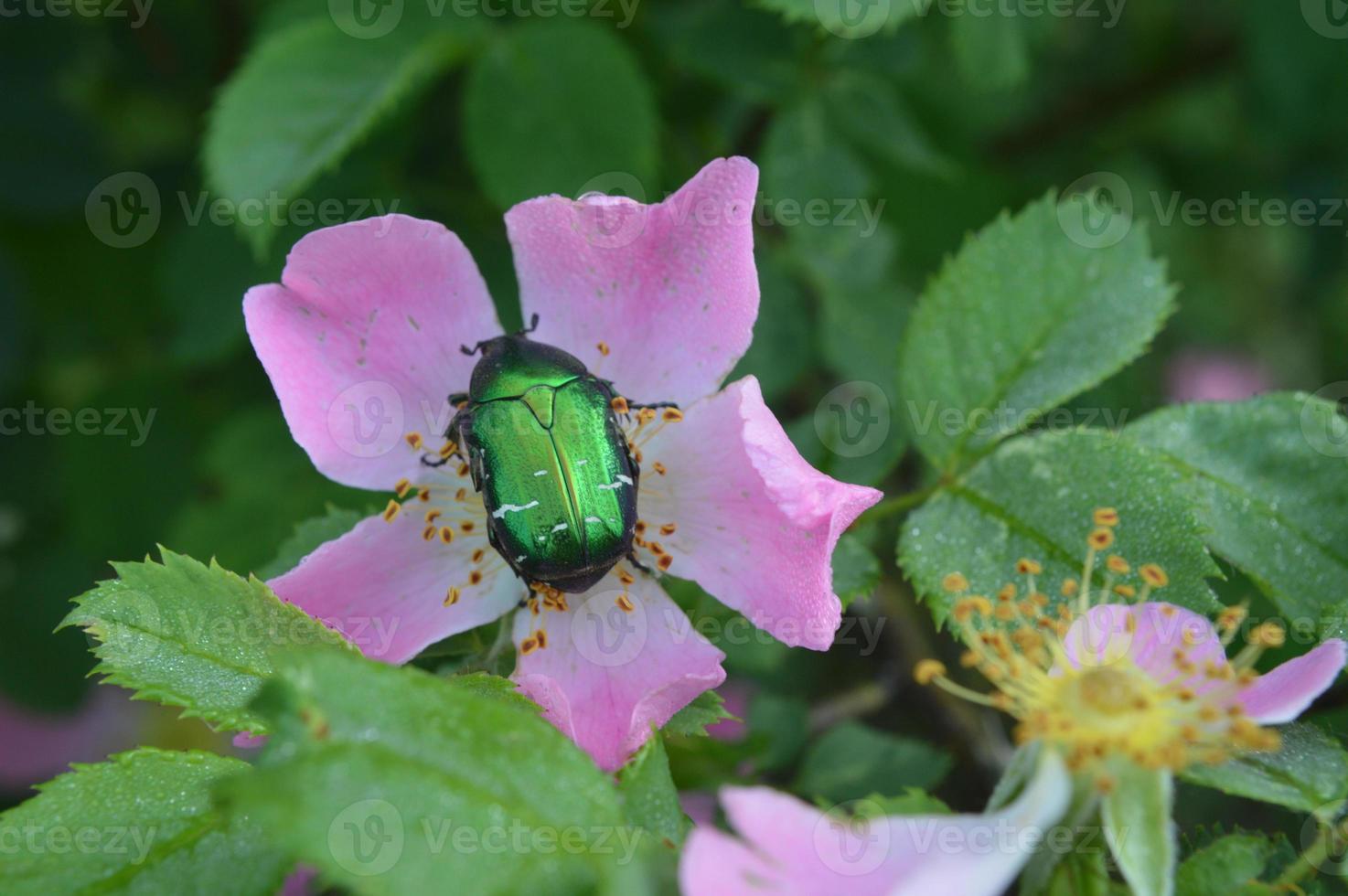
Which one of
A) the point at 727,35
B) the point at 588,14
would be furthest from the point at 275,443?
the point at 727,35

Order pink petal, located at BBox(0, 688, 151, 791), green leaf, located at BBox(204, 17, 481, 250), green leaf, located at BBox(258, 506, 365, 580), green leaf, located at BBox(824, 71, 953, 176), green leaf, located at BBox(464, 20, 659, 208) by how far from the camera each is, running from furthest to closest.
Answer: pink petal, located at BBox(0, 688, 151, 791) < green leaf, located at BBox(824, 71, 953, 176) < green leaf, located at BBox(464, 20, 659, 208) < green leaf, located at BBox(204, 17, 481, 250) < green leaf, located at BBox(258, 506, 365, 580)

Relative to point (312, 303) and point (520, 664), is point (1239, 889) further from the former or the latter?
point (312, 303)

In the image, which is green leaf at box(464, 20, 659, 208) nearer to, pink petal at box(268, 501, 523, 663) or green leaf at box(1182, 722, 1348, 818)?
pink petal at box(268, 501, 523, 663)

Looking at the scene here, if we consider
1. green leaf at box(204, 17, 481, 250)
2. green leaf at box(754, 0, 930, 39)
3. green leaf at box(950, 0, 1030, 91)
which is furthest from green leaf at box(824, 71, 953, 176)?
green leaf at box(204, 17, 481, 250)

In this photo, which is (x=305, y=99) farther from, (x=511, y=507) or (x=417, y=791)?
(x=417, y=791)

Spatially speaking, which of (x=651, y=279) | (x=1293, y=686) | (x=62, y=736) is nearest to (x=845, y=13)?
(x=651, y=279)

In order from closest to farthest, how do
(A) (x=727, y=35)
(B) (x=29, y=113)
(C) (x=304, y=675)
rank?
(C) (x=304, y=675) < (A) (x=727, y=35) < (B) (x=29, y=113)
